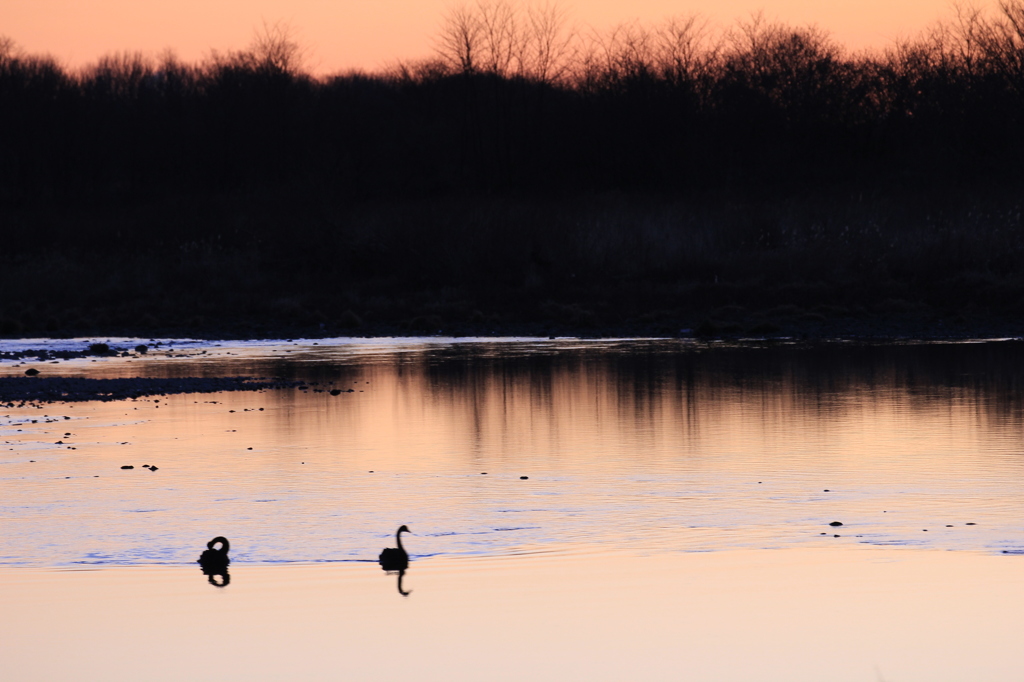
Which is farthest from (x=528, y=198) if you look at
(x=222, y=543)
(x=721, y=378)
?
(x=222, y=543)

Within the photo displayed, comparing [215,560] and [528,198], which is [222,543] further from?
[528,198]

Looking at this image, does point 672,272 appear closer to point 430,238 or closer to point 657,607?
point 430,238

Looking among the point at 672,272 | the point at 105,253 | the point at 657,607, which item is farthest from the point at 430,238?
the point at 657,607

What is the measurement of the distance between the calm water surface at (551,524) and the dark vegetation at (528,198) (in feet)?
40.9

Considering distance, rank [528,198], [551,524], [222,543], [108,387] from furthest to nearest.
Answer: [528,198]
[108,387]
[551,524]
[222,543]

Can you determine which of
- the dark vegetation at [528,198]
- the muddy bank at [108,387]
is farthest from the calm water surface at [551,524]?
the dark vegetation at [528,198]

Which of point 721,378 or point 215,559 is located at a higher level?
point 721,378

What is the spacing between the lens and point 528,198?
4297 centimetres

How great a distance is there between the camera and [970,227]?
30969mm

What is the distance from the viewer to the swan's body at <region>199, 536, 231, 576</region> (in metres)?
7.96

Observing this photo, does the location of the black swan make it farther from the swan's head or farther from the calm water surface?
the swan's head

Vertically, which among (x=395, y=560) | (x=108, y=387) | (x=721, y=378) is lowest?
(x=395, y=560)

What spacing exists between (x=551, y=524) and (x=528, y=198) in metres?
34.4

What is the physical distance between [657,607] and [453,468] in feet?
14.7
